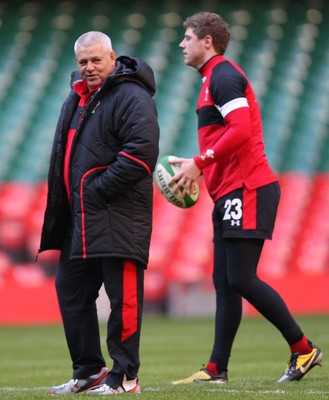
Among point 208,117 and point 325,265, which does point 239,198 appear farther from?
point 325,265

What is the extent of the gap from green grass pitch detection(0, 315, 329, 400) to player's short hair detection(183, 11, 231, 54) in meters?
1.60

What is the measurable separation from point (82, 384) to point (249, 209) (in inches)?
43.2

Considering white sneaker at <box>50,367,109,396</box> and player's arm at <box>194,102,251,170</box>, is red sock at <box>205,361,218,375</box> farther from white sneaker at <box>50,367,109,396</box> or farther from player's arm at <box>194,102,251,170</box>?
player's arm at <box>194,102,251,170</box>

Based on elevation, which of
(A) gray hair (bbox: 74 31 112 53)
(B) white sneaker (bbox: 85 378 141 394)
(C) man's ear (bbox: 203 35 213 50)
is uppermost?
(C) man's ear (bbox: 203 35 213 50)

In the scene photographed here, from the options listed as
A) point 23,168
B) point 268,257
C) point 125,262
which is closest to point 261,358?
point 125,262

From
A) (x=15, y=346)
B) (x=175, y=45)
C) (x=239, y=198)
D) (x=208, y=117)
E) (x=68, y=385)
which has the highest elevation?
(x=175, y=45)

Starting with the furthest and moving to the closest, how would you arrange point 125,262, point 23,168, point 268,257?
point 23,168 < point 268,257 < point 125,262

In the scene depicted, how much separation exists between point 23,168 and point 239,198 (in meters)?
12.4

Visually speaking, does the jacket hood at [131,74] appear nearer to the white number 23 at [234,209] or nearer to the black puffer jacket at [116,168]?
the black puffer jacket at [116,168]

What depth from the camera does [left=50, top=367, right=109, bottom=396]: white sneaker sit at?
14.9 feet

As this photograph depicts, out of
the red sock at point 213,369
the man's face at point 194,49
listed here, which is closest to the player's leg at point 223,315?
the red sock at point 213,369

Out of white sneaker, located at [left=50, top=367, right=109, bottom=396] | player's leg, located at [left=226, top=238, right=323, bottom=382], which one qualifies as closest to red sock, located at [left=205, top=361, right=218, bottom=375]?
player's leg, located at [left=226, top=238, right=323, bottom=382]

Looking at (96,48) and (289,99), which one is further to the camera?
(289,99)

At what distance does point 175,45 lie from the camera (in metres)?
20.0
